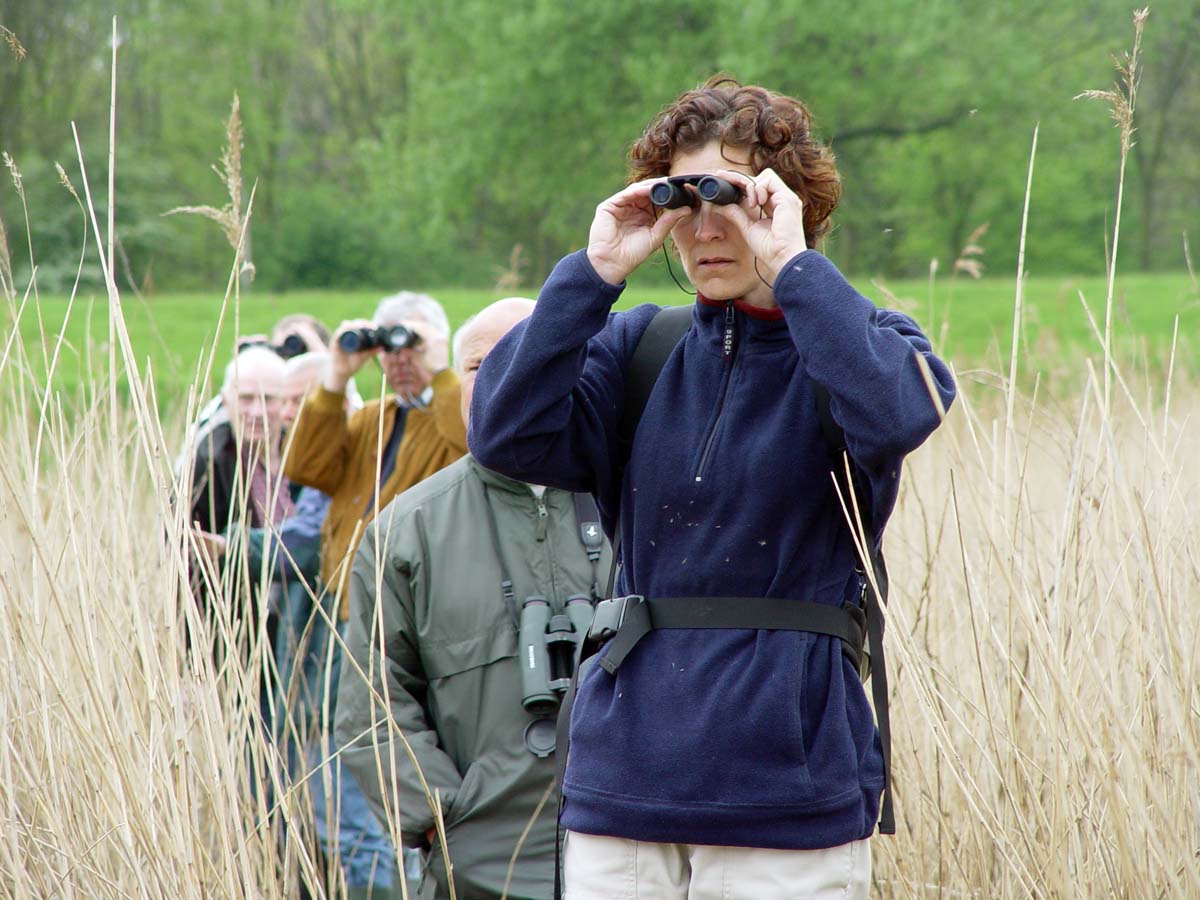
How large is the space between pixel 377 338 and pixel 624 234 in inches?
68.7

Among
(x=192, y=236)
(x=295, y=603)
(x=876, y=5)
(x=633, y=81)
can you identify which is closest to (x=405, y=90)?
(x=192, y=236)

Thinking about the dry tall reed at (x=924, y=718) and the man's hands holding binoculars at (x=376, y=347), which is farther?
the man's hands holding binoculars at (x=376, y=347)

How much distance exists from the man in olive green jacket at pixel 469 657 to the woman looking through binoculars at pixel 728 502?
0.77 meters

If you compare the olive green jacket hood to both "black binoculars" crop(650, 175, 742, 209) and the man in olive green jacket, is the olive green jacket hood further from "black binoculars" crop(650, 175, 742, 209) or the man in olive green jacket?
"black binoculars" crop(650, 175, 742, 209)

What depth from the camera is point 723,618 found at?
156 cm

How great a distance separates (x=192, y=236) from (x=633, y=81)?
955cm

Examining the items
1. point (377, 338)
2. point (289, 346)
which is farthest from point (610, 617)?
point (289, 346)

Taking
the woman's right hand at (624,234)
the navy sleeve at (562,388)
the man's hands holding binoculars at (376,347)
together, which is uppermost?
the woman's right hand at (624,234)

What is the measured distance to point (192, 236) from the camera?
24547mm

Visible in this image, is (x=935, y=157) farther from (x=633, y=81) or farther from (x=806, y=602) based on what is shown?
(x=806, y=602)

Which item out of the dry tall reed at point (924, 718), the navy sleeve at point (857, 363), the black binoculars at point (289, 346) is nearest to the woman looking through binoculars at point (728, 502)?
the navy sleeve at point (857, 363)

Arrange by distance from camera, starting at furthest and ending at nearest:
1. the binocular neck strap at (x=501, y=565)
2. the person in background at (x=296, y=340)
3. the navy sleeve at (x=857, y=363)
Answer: the person in background at (x=296, y=340)
the binocular neck strap at (x=501, y=565)
the navy sleeve at (x=857, y=363)

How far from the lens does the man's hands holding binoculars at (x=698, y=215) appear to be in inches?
61.3

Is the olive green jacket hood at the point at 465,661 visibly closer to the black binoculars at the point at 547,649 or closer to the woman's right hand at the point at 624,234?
the black binoculars at the point at 547,649
